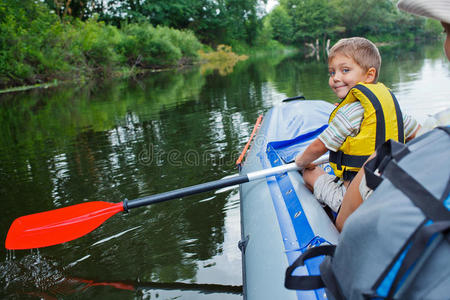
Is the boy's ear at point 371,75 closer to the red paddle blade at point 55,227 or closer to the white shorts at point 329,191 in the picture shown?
the white shorts at point 329,191

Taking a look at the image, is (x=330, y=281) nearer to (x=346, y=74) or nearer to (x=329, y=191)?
(x=329, y=191)

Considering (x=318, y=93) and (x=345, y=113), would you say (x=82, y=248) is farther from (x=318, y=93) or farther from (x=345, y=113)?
(x=318, y=93)

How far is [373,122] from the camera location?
4.91ft

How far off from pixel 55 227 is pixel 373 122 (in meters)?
1.98

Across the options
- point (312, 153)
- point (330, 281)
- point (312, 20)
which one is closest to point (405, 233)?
point (330, 281)

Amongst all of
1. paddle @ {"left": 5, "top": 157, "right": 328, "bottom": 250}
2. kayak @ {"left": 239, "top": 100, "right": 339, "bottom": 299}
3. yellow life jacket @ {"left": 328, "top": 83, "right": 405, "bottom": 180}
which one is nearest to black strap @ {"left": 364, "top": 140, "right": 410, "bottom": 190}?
kayak @ {"left": 239, "top": 100, "right": 339, "bottom": 299}

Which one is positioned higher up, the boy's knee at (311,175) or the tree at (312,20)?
the tree at (312,20)

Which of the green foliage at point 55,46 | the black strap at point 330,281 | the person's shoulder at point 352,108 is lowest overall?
the black strap at point 330,281

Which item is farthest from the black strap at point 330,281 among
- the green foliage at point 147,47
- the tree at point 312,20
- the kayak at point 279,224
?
the tree at point 312,20

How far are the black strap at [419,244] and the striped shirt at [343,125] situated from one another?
3.16 ft

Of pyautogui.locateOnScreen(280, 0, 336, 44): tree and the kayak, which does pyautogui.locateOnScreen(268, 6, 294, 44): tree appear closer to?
pyautogui.locateOnScreen(280, 0, 336, 44): tree

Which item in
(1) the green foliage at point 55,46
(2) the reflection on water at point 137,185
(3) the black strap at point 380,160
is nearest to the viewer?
(3) the black strap at point 380,160

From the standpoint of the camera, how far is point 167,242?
2.48 m

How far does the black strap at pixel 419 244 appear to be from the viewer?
628 mm
